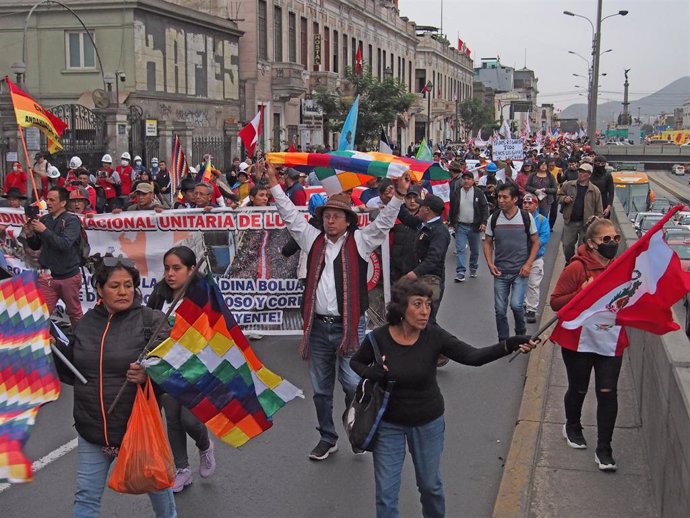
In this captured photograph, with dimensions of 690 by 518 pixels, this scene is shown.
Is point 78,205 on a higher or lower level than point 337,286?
higher

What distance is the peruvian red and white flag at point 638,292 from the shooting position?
513 cm

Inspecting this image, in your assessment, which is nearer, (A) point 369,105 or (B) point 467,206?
(B) point 467,206

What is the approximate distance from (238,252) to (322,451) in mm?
4117

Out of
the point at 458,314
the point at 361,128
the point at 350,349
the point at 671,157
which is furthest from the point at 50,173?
the point at 671,157

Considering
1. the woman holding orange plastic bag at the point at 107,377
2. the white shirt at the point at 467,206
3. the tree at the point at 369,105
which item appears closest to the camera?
the woman holding orange plastic bag at the point at 107,377

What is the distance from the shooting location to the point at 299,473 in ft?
20.6

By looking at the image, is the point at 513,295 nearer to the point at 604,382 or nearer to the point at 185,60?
the point at 604,382

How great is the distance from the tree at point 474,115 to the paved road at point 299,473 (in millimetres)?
84052

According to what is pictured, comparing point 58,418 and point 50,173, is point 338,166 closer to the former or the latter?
point 58,418

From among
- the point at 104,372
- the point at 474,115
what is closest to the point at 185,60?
the point at 104,372

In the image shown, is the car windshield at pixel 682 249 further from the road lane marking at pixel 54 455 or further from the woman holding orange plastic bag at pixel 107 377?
the woman holding orange plastic bag at pixel 107 377

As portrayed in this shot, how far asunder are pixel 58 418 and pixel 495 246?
4598mm

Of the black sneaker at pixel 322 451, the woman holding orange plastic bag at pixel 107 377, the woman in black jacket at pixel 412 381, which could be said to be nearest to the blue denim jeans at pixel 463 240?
the black sneaker at pixel 322 451

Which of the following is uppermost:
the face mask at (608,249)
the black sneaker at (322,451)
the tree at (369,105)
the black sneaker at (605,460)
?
the tree at (369,105)
